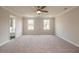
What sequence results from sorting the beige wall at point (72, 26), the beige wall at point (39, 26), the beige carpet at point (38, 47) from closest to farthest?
the beige carpet at point (38, 47), the beige wall at point (72, 26), the beige wall at point (39, 26)

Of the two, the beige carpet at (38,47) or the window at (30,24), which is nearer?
the beige carpet at (38,47)

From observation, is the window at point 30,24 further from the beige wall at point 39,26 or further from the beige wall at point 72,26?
the beige wall at point 72,26

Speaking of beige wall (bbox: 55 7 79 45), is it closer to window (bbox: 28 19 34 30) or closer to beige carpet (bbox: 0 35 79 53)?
beige carpet (bbox: 0 35 79 53)

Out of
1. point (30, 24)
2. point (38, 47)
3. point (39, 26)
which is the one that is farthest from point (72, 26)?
point (30, 24)

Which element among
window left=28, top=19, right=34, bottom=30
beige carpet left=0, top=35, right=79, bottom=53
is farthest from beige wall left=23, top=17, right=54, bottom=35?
beige carpet left=0, top=35, right=79, bottom=53

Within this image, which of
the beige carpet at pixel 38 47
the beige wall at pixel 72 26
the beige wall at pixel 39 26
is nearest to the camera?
the beige carpet at pixel 38 47

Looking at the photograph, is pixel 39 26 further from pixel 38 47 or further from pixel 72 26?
pixel 38 47

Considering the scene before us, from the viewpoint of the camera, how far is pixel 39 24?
12500 mm

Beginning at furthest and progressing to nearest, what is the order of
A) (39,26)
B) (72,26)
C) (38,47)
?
1. (39,26)
2. (72,26)
3. (38,47)

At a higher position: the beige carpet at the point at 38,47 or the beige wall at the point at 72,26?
the beige wall at the point at 72,26

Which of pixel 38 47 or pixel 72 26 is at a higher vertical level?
pixel 72 26

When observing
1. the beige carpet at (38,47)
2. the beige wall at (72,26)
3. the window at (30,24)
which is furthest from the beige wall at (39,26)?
the beige carpet at (38,47)

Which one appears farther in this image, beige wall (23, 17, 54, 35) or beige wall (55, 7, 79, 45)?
beige wall (23, 17, 54, 35)
